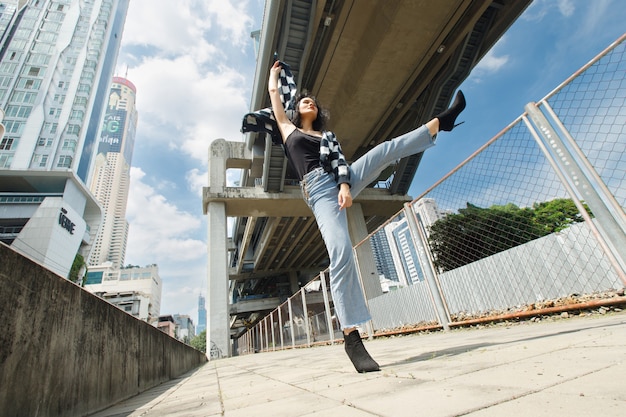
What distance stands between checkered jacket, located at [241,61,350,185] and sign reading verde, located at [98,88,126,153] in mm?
143985

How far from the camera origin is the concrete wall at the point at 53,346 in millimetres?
975

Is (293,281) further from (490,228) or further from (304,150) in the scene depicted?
(304,150)

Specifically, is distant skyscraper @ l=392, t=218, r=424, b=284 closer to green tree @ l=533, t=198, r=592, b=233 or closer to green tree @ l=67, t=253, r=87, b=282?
green tree @ l=533, t=198, r=592, b=233

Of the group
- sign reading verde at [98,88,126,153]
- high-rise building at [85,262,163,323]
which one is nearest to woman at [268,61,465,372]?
high-rise building at [85,262,163,323]

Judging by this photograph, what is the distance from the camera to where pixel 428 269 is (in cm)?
422

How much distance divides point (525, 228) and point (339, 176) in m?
2.87

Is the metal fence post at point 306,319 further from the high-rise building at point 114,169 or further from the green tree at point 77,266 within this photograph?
the high-rise building at point 114,169

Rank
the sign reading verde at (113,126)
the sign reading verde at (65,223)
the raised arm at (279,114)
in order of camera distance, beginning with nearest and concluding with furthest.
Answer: the raised arm at (279,114)
the sign reading verde at (65,223)
the sign reading verde at (113,126)

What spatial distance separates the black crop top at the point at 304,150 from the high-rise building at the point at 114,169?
138783mm

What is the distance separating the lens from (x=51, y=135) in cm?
4453

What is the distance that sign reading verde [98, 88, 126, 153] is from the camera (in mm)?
120188

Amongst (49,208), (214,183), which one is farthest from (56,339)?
(49,208)

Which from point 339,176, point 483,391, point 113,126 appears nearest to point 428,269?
point 339,176

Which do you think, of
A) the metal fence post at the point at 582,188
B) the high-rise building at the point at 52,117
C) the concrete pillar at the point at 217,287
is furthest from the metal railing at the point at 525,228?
the high-rise building at the point at 52,117
